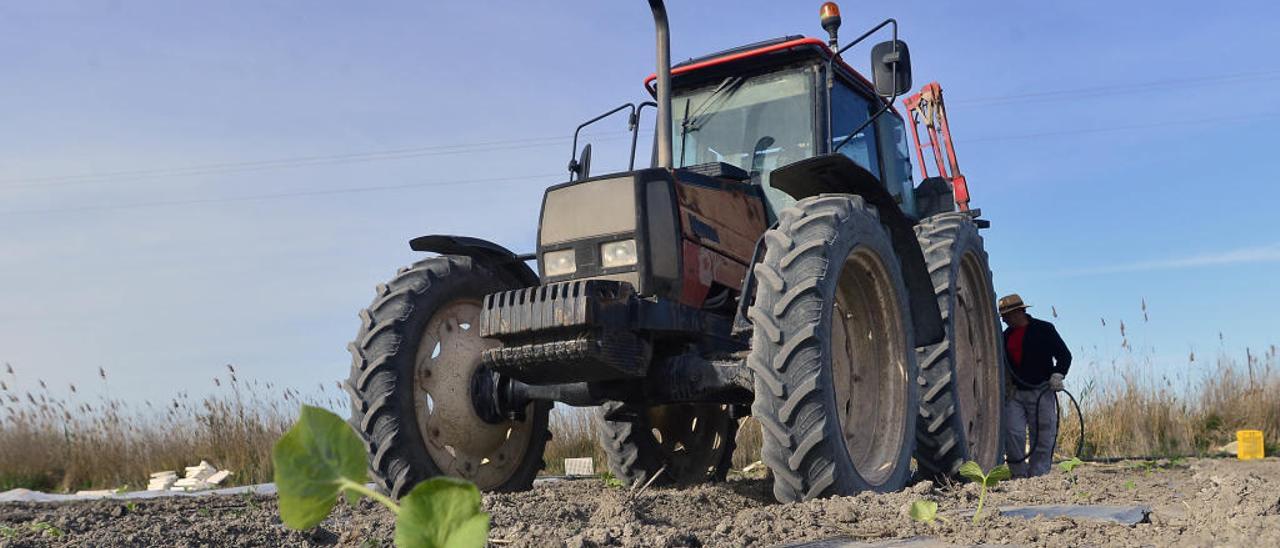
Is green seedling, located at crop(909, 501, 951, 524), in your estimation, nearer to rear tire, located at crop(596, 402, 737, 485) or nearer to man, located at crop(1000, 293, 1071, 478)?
rear tire, located at crop(596, 402, 737, 485)

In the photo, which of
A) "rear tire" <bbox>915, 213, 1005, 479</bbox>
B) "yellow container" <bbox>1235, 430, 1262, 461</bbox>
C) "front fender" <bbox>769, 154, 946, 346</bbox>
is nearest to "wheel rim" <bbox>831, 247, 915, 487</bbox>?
"front fender" <bbox>769, 154, 946, 346</bbox>

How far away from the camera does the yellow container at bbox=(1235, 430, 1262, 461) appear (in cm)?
948

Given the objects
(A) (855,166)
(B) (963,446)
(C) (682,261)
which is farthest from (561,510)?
(B) (963,446)

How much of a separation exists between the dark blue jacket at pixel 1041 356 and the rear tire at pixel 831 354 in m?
3.45

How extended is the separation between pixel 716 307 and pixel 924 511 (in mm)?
2117

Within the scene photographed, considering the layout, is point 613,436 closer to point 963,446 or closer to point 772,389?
point 963,446

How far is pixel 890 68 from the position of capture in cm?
486

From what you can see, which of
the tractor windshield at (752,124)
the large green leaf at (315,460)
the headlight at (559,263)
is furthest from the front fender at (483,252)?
the large green leaf at (315,460)

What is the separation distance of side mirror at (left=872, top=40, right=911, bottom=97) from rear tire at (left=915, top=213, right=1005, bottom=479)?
1.13m

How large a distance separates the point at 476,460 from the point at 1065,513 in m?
2.88

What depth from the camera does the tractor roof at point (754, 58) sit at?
5395mm

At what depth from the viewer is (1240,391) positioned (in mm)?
11531

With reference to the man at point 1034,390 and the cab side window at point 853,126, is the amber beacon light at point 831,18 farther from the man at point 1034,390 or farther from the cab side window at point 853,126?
the man at point 1034,390

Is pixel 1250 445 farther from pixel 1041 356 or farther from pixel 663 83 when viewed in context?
pixel 663 83
